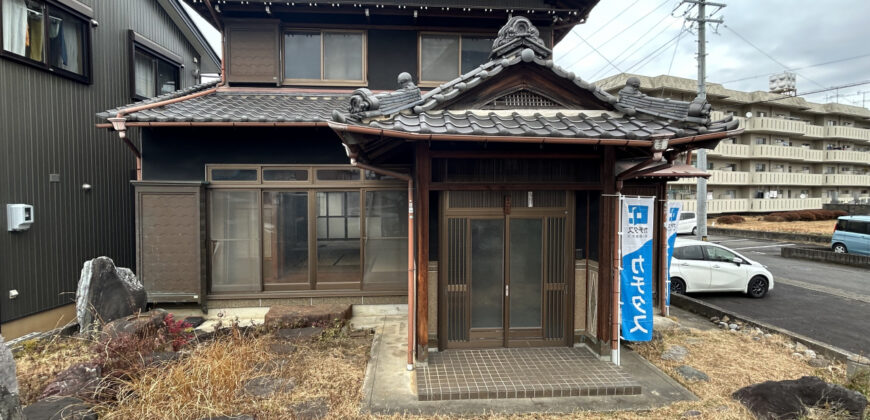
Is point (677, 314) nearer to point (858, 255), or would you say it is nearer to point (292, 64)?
point (292, 64)

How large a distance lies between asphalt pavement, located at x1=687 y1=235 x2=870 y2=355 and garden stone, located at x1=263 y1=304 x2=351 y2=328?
8.56 meters

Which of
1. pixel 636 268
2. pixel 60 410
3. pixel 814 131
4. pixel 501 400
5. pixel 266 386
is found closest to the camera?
pixel 60 410

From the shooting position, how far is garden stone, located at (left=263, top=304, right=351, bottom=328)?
6.32m

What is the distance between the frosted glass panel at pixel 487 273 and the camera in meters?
5.37

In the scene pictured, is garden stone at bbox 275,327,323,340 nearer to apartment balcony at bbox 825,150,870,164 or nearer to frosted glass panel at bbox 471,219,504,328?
frosted glass panel at bbox 471,219,504,328

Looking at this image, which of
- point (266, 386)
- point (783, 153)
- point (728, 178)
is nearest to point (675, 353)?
point (266, 386)

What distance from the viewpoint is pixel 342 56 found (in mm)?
8508

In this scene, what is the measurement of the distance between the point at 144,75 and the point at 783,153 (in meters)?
42.8

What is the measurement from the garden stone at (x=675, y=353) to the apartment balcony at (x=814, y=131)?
39423mm

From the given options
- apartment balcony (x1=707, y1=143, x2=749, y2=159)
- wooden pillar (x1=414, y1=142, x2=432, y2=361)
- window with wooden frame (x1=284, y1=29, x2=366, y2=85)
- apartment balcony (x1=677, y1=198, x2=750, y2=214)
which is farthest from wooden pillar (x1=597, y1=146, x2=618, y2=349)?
apartment balcony (x1=707, y1=143, x2=749, y2=159)

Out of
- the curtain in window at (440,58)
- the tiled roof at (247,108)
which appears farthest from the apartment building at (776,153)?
the tiled roof at (247,108)

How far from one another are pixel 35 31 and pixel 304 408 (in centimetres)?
819

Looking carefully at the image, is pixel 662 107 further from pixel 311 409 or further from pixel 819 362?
pixel 311 409

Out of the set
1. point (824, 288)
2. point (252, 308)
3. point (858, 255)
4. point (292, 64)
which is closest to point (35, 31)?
point (292, 64)
